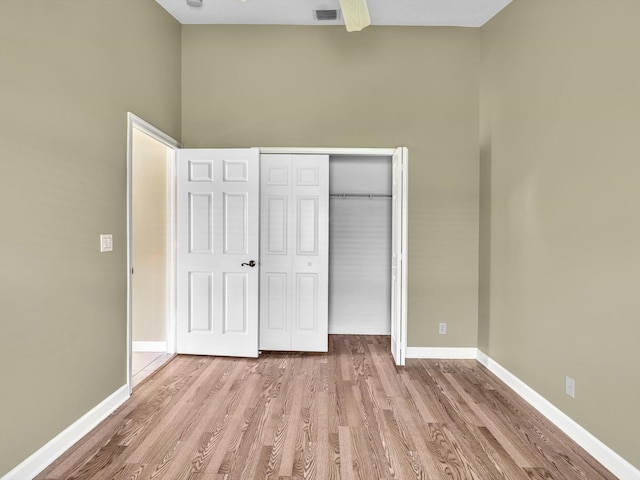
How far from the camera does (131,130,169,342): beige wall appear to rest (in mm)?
3973

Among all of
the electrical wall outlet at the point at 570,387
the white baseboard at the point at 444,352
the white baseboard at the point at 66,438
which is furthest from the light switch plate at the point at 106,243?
the electrical wall outlet at the point at 570,387

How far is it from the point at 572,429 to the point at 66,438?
3103mm

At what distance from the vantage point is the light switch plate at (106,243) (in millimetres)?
2652

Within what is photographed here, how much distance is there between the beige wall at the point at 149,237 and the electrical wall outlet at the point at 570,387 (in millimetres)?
3534

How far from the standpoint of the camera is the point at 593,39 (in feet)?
7.76

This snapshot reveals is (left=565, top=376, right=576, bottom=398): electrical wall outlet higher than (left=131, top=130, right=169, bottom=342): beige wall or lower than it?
lower

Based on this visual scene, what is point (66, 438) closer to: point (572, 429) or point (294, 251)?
point (294, 251)

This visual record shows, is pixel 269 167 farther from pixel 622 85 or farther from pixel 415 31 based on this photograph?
pixel 622 85

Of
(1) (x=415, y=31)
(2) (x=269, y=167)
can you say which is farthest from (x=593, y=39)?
(2) (x=269, y=167)

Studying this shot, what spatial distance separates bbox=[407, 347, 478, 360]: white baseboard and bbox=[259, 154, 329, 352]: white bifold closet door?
0.92m

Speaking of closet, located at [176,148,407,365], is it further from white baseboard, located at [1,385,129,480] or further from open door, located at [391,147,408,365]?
white baseboard, located at [1,385,129,480]

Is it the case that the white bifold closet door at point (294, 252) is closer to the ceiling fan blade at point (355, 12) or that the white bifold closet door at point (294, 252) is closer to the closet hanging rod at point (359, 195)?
the closet hanging rod at point (359, 195)

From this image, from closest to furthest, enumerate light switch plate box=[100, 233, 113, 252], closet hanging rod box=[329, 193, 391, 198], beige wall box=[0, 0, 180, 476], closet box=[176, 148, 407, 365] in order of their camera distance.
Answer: beige wall box=[0, 0, 180, 476], light switch plate box=[100, 233, 113, 252], closet box=[176, 148, 407, 365], closet hanging rod box=[329, 193, 391, 198]

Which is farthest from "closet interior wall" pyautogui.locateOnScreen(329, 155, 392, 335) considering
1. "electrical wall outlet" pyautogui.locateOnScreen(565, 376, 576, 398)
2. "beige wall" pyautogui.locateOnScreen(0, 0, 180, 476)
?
"beige wall" pyautogui.locateOnScreen(0, 0, 180, 476)
